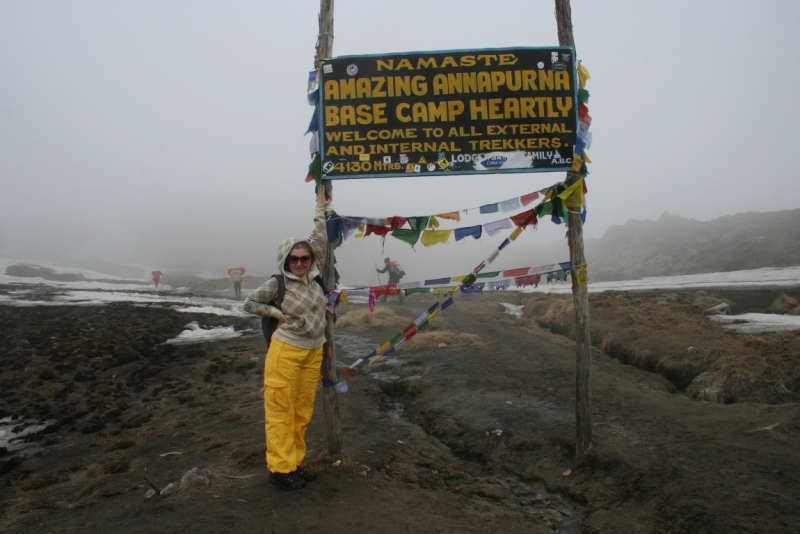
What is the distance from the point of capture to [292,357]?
13.8 ft

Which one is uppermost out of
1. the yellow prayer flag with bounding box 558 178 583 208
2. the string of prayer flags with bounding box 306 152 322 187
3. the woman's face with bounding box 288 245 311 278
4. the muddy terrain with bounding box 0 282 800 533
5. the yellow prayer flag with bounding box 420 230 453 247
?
the string of prayer flags with bounding box 306 152 322 187

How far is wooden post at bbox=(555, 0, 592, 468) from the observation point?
484 centimetres

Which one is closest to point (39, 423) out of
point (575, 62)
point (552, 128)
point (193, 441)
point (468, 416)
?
point (193, 441)

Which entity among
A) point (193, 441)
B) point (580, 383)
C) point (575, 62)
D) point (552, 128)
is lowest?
point (193, 441)

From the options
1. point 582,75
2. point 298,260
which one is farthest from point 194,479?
point 582,75

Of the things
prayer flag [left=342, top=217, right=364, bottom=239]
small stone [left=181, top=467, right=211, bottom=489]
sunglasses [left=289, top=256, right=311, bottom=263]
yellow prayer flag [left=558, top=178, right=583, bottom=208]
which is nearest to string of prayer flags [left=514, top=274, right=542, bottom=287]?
yellow prayer flag [left=558, top=178, right=583, bottom=208]

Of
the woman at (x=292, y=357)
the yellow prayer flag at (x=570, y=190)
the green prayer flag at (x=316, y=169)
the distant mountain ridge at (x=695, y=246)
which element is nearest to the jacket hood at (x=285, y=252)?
the woman at (x=292, y=357)

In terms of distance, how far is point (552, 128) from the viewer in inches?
191

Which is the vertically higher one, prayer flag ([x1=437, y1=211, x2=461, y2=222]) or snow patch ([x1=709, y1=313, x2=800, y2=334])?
prayer flag ([x1=437, y1=211, x2=461, y2=222])

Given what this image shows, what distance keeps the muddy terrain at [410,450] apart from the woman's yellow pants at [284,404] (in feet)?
1.04

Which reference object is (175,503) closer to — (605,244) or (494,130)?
(494,130)

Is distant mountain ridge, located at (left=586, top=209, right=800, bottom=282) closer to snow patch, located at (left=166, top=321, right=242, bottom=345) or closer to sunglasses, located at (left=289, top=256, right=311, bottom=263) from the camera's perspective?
snow patch, located at (left=166, top=321, right=242, bottom=345)

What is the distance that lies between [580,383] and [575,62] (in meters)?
3.28

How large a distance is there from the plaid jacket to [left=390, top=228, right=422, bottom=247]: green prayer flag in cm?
104
